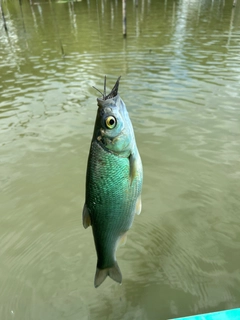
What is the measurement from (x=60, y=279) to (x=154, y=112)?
5.06 meters

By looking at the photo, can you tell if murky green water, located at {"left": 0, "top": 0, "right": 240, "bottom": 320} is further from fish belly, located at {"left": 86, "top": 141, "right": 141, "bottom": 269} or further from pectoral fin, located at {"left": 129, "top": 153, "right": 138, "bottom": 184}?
pectoral fin, located at {"left": 129, "top": 153, "right": 138, "bottom": 184}

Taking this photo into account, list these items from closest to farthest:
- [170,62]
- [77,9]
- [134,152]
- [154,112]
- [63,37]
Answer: [134,152] < [154,112] < [170,62] < [63,37] < [77,9]

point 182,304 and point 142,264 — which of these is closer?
point 182,304

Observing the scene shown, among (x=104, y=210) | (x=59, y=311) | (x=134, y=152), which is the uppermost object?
(x=134, y=152)

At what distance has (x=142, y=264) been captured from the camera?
355cm

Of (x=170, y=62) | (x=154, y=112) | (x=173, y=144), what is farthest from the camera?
(x=170, y=62)

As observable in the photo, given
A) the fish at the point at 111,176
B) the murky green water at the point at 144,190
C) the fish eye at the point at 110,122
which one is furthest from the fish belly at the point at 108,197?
the murky green water at the point at 144,190

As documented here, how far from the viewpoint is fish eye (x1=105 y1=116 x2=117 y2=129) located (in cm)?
178

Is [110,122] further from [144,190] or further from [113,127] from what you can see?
[144,190]

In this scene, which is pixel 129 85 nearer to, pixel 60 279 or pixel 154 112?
pixel 154 112

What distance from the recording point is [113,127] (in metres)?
1.81

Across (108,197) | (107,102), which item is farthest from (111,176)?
(107,102)

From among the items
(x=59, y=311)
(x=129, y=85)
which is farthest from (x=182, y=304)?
(x=129, y=85)

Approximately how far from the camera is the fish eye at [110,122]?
1783mm
